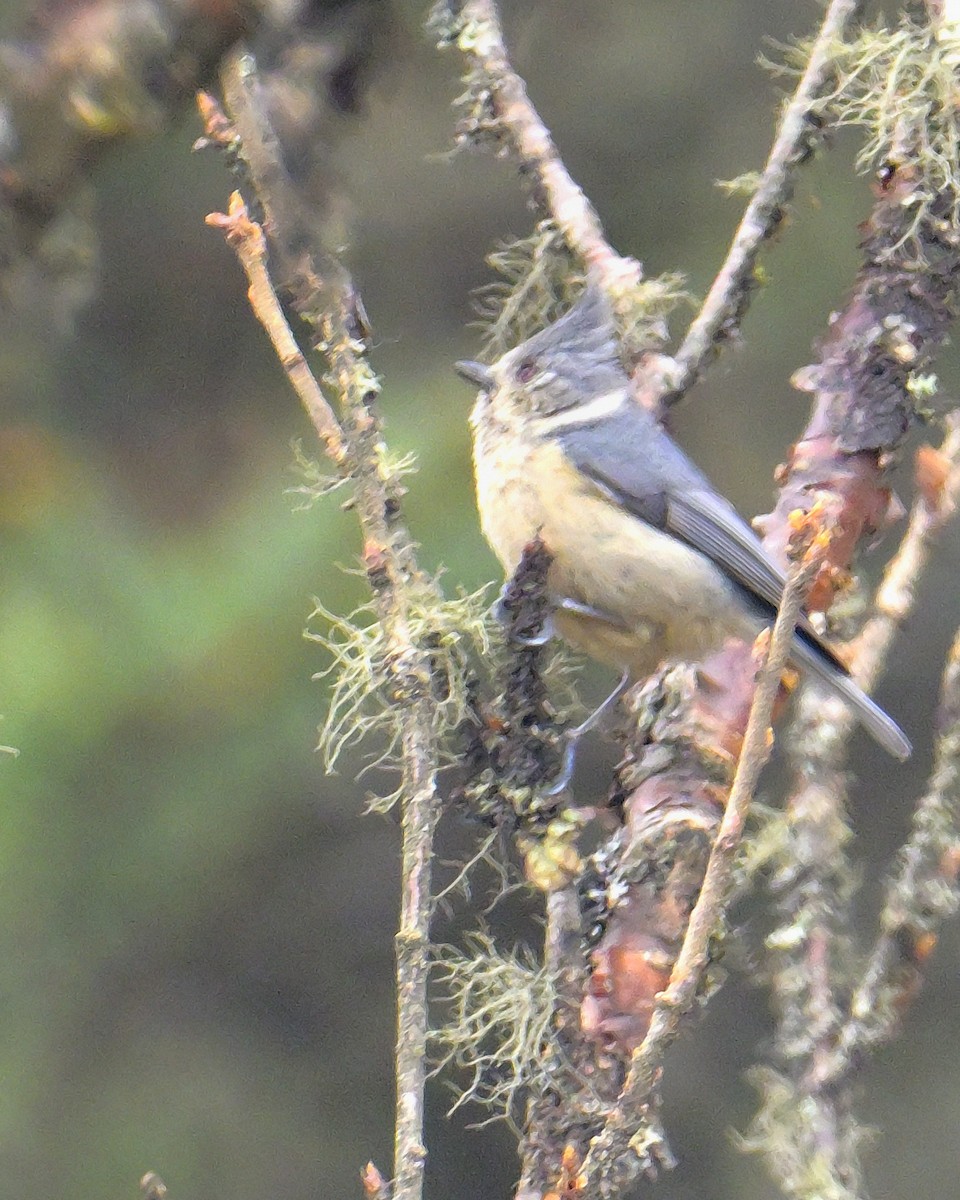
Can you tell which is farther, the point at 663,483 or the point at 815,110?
the point at 663,483

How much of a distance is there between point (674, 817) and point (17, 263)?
3.31 ft

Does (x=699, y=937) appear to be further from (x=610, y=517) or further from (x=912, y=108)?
(x=912, y=108)

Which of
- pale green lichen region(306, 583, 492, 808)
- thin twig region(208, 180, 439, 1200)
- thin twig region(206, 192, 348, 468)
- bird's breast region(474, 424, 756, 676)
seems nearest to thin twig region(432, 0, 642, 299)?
bird's breast region(474, 424, 756, 676)

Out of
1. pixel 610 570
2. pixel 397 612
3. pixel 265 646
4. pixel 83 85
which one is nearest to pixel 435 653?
pixel 397 612

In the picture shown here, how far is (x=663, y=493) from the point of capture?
233cm

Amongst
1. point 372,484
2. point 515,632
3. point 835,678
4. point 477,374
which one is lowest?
point 835,678

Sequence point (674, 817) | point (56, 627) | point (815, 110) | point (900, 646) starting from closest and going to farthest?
point (674, 817), point (815, 110), point (56, 627), point (900, 646)

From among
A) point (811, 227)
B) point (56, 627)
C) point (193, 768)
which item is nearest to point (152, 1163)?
point (193, 768)

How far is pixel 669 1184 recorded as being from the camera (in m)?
3.79

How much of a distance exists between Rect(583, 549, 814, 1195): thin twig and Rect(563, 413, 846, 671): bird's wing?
104 cm

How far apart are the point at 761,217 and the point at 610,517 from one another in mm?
452

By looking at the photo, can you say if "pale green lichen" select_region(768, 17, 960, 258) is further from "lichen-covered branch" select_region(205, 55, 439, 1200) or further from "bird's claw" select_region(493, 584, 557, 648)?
"lichen-covered branch" select_region(205, 55, 439, 1200)

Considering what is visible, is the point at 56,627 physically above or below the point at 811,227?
below

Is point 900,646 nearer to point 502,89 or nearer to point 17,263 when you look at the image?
point 502,89
